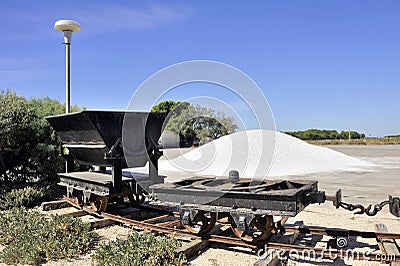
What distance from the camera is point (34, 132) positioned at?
31.1 feet

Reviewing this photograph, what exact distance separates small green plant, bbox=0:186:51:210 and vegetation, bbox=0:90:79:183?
1.07 metres

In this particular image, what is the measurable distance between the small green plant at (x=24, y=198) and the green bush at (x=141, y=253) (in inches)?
170

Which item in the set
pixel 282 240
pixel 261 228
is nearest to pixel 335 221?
pixel 282 240

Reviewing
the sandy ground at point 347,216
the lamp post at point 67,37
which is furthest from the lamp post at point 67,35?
the sandy ground at point 347,216

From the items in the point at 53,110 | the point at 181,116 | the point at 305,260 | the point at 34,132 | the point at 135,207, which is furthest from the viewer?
the point at 53,110

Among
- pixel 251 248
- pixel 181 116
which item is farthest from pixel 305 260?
pixel 181 116

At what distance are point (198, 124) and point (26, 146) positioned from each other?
6.35m

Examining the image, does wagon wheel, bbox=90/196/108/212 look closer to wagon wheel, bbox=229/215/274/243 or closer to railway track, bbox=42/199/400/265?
railway track, bbox=42/199/400/265

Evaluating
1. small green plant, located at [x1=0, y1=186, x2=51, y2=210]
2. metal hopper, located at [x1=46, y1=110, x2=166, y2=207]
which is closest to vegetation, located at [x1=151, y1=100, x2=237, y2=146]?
metal hopper, located at [x1=46, y1=110, x2=166, y2=207]

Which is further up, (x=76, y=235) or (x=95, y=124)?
(x=95, y=124)

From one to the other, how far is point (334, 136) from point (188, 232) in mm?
49143

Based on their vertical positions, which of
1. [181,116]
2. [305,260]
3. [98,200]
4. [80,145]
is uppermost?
[181,116]

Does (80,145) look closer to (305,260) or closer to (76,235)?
(76,235)

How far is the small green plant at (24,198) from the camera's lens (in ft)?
25.5
